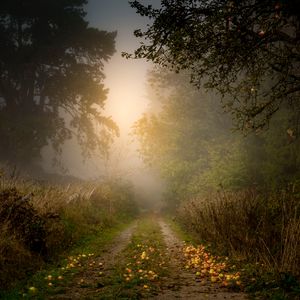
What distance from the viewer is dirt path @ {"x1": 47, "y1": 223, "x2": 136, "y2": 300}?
6957 millimetres

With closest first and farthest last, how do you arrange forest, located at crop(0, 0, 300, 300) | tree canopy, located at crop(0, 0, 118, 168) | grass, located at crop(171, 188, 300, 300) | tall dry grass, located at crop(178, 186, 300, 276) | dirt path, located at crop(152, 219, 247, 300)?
dirt path, located at crop(152, 219, 247, 300), grass, located at crop(171, 188, 300, 300), tall dry grass, located at crop(178, 186, 300, 276), forest, located at crop(0, 0, 300, 300), tree canopy, located at crop(0, 0, 118, 168)

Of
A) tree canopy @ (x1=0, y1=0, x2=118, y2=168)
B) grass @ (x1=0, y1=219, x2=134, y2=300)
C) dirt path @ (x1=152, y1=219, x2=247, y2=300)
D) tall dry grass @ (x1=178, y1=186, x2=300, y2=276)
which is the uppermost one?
tree canopy @ (x1=0, y1=0, x2=118, y2=168)

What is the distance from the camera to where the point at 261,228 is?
380 inches

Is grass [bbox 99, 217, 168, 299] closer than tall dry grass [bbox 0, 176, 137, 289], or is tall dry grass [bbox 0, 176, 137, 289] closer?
grass [bbox 99, 217, 168, 299]

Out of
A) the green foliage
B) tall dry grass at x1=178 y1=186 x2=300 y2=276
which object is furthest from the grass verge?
the green foliage

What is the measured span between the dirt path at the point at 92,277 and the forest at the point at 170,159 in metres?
0.06

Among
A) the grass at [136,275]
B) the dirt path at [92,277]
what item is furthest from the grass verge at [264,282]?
the dirt path at [92,277]

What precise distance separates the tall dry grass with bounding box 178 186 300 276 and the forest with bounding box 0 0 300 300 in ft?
0.13

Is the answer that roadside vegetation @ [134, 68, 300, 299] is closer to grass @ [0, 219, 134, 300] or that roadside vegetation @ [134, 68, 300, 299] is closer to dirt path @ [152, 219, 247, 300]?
dirt path @ [152, 219, 247, 300]

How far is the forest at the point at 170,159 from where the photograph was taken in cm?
805

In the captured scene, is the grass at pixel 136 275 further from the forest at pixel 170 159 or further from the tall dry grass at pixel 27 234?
the tall dry grass at pixel 27 234

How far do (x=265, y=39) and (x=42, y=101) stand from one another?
31.1 m

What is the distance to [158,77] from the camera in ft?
129

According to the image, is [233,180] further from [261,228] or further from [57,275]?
[57,275]
